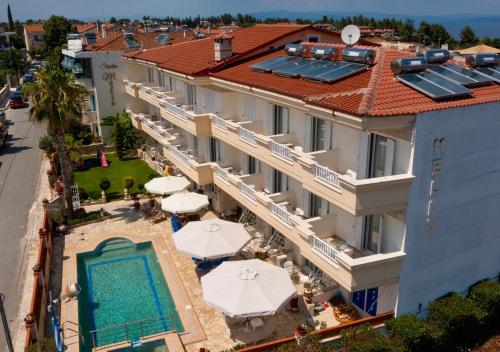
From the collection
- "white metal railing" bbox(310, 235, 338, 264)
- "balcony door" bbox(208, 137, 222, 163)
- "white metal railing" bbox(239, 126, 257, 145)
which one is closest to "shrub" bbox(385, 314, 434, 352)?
"white metal railing" bbox(310, 235, 338, 264)

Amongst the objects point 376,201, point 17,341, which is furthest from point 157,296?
point 376,201

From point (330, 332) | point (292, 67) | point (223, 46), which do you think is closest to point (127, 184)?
point (223, 46)

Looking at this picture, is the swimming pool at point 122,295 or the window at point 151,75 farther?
the window at point 151,75

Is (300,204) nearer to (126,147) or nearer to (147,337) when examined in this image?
(147,337)

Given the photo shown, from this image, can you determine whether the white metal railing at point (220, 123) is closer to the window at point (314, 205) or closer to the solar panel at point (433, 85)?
the window at point (314, 205)

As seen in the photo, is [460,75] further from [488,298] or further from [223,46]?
[223,46]

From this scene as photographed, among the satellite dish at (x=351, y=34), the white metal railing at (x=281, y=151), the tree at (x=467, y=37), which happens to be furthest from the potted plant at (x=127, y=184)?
the tree at (x=467, y=37)
